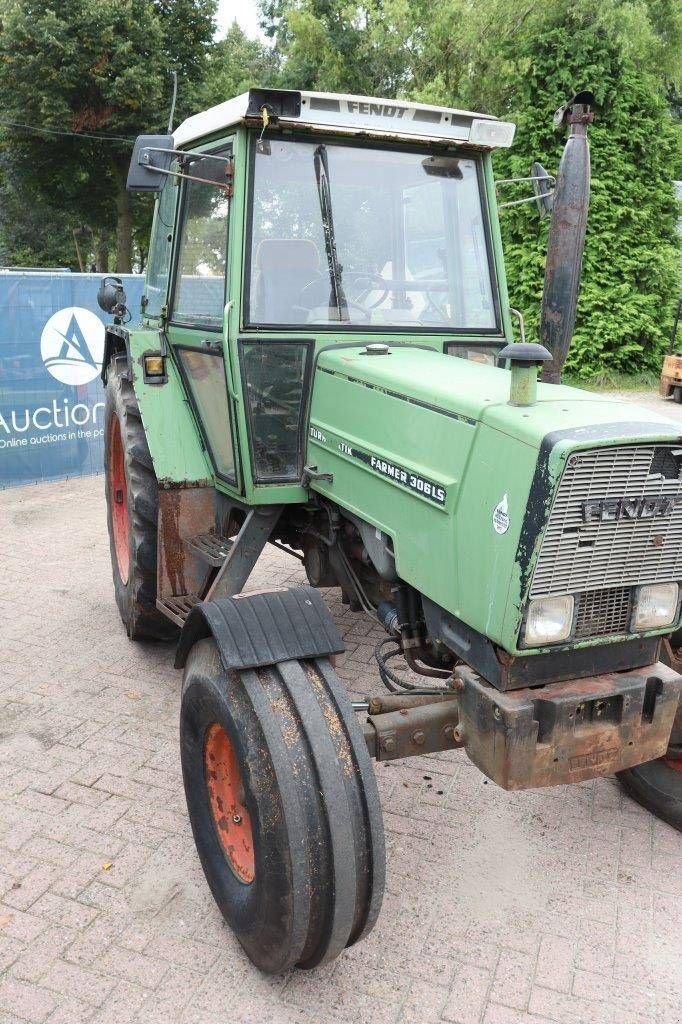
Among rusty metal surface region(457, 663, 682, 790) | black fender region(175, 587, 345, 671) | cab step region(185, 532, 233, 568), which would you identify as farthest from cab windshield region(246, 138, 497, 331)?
rusty metal surface region(457, 663, 682, 790)

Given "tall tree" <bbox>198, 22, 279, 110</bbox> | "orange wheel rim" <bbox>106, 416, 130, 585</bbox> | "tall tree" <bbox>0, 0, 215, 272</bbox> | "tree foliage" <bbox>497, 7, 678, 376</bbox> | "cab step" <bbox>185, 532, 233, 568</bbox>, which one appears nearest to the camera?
"cab step" <bbox>185, 532, 233, 568</bbox>

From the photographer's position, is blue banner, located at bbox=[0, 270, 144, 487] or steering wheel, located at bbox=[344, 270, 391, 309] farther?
blue banner, located at bbox=[0, 270, 144, 487]

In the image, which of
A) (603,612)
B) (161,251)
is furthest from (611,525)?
(161,251)

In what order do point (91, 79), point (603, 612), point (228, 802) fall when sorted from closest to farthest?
point (603, 612) → point (228, 802) → point (91, 79)

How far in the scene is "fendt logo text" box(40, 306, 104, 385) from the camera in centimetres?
833

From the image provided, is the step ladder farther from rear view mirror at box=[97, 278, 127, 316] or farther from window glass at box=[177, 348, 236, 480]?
rear view mirror at box=[97, 278, 127, 316]

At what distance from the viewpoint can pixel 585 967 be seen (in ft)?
8.68

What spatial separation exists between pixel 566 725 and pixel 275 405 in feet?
5.92

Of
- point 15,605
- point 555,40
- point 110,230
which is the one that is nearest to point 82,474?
point 15,605

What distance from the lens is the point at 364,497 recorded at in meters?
3.13

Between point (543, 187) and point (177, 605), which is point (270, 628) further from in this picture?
point (543, 187)

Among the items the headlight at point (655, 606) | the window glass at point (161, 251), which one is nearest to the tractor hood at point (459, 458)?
the headlight at point (655, 606)

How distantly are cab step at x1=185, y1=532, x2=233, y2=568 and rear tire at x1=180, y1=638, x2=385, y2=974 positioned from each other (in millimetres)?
1375

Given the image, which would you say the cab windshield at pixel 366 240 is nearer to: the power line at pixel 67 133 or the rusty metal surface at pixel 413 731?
the rusty metal surface at pixel 413 731
